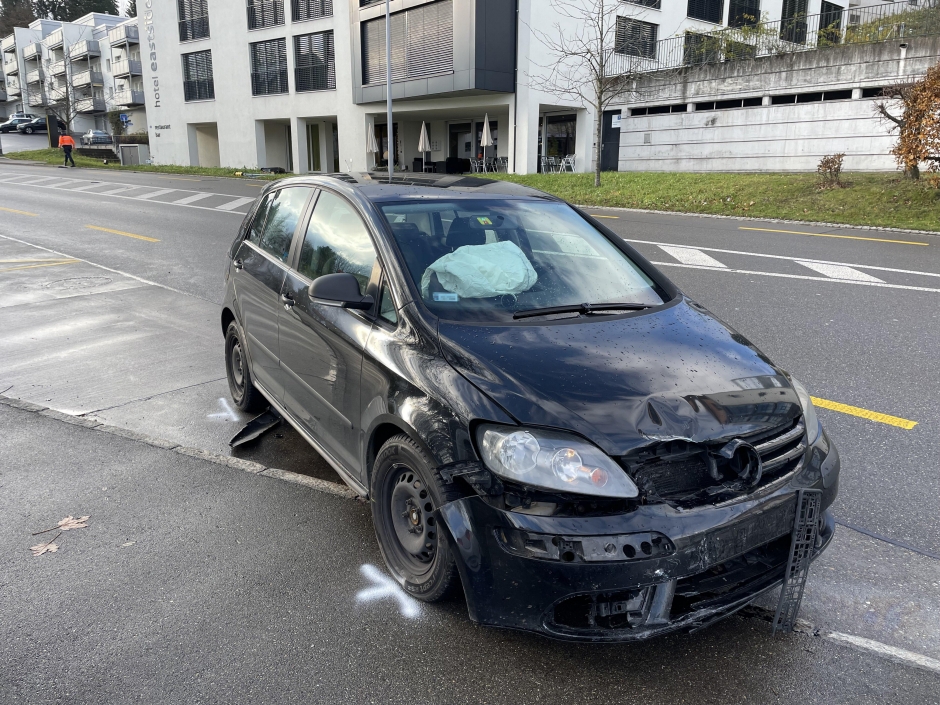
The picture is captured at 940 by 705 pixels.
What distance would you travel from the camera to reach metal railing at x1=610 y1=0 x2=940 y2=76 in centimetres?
2356

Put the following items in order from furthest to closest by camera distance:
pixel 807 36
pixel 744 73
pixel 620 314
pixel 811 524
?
pixel 807 36, pixel 744 73, pixel 620 314, pixel 811 524

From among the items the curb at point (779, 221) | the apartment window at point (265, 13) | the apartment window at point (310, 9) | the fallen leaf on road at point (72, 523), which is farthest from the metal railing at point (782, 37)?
the fallen leaf on road at point (72, 523)

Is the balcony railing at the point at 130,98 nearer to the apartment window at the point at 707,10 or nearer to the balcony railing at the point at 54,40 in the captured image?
the balcony railing at the point at 54,40

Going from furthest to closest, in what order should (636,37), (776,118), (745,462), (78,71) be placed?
(78,71)
(636,37)
(776,118)
(745,462)

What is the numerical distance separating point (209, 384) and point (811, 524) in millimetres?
4660

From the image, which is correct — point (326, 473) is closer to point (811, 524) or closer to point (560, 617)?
point (560, 617)

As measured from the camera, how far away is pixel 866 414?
193 inches

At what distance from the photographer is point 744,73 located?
2523cm

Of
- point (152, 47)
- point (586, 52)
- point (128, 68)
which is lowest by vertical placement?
point (586, 52)

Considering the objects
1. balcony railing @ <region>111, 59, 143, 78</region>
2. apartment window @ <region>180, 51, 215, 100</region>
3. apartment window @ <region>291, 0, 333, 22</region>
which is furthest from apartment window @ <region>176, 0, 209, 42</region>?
balcony railing @ <region>111, 59, 143, 78</region>

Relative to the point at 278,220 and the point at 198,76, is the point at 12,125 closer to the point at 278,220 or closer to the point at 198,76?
the point at 198,76

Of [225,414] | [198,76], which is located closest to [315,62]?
[198,76]

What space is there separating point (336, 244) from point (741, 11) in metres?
39.6

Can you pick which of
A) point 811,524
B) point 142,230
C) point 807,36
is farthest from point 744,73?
point 811,524
